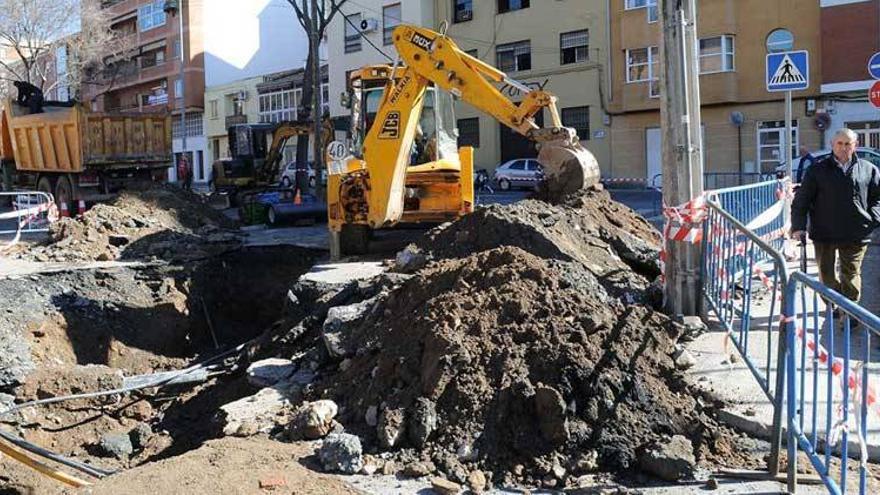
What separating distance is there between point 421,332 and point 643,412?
1.71 meters

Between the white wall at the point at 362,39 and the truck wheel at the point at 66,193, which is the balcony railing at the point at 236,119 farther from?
the truck wheel at the point at 66,193

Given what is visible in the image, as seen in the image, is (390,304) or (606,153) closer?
(390,304)

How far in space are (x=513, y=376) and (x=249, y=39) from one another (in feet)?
188

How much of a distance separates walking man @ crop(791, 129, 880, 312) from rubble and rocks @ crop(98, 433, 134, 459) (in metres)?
6.13

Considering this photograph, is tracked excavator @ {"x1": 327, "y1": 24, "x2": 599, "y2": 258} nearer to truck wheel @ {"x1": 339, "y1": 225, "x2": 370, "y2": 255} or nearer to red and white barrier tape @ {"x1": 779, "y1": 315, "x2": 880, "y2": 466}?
truck wheel @ {"x1": 339, "y1": 225, "x2": 370, "y2": 255}

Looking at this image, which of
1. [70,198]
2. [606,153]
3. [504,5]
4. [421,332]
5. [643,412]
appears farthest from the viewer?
[504,5]

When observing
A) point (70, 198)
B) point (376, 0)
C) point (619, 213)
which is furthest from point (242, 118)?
point (619, 213)

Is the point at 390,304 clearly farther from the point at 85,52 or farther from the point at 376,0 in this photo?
the point at 85,52

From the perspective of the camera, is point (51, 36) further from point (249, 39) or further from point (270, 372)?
point (270, 372)

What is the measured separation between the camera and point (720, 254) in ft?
22.5

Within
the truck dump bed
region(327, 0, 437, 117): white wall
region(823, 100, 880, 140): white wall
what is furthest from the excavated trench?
region(327, 0, 437, 117): white wall

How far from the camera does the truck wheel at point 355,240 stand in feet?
42.8

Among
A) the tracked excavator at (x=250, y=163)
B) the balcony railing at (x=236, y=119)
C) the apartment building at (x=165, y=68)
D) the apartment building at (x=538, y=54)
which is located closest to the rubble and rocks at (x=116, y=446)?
the tracked excavator at (x=250, y=163)

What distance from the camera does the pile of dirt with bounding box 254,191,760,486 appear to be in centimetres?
523
